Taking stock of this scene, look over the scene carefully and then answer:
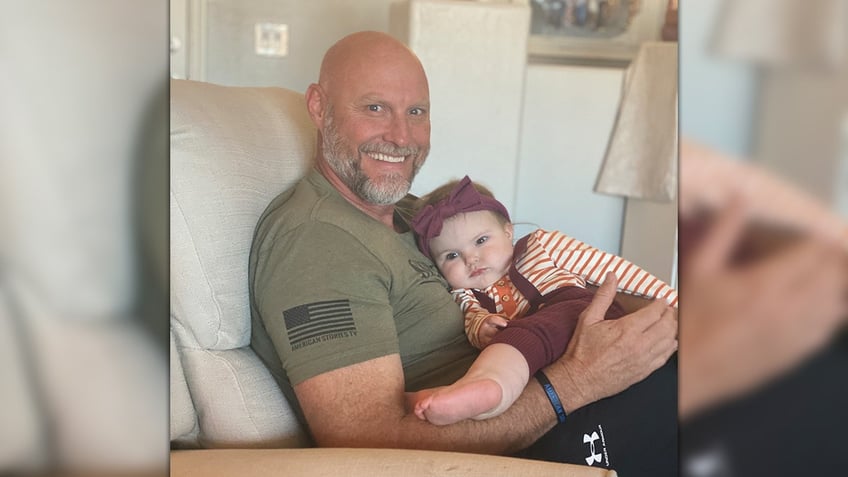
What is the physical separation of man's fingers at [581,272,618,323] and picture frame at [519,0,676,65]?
0.26 m

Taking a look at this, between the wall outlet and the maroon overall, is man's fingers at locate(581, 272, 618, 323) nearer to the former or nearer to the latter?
the maroon overall

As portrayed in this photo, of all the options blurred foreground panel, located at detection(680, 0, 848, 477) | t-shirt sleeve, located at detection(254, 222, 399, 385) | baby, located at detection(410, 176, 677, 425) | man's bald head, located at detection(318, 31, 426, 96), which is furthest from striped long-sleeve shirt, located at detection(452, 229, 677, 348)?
blurred foreground panel, located at detection(680, 0, 848, 477)

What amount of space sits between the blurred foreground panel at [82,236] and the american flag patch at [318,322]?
1.76 ft

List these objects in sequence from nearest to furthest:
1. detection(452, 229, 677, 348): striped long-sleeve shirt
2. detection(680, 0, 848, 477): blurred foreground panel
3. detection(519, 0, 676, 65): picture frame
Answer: detection(680, 0, 848, 477): blurred foreground panel, detection(519, 0, 676, 65): picture frame, detection(452, 229, 677, 348): striped long-sleeve shirt

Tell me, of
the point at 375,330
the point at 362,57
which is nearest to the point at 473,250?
the point at 375,330

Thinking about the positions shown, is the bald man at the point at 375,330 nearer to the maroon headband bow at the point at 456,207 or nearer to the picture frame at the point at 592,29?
the maroon headband bow at the point at 456,207

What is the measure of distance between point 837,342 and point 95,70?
0.40 m

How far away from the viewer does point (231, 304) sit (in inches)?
40.4

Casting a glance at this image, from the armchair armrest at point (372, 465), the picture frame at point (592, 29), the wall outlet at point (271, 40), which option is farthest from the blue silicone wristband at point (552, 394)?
the wall outlet at point (271, 40)

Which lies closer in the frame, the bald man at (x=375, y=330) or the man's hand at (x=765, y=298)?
the man's hand at (x=765, y=298)

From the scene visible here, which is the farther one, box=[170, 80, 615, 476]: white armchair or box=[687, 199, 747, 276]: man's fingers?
box=[170, 80, 615, 476]: white armchair

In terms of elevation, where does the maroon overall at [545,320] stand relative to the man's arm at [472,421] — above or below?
above

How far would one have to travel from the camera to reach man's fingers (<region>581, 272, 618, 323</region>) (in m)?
0.98

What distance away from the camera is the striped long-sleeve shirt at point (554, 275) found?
0.95 m
